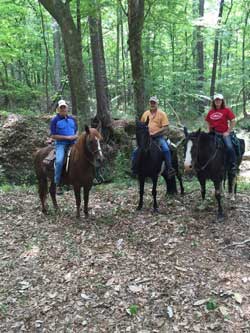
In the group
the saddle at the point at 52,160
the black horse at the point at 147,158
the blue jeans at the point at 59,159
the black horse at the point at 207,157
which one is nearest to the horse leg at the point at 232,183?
the black horse at the point at 207,157

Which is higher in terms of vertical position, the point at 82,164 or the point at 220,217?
the point at 82,164

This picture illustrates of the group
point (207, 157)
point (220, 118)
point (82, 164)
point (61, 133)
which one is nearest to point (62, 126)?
point (61, 133)

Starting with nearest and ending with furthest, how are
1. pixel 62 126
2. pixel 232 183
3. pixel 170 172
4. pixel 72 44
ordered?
1. pixel 62 126
2. pixel 170 172
3. pixel 232 183
4. pixel 72 44

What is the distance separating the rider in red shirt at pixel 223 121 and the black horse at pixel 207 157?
179 mm

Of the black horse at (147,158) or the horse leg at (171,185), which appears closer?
the black horse at (147,158)

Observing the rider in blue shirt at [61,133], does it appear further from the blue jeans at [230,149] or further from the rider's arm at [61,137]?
the blue jeans at [230,149]

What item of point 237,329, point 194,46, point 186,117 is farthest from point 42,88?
point 237,329

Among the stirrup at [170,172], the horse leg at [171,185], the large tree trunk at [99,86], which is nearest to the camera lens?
the stirrup at [170,172]

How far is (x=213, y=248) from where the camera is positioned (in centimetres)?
632

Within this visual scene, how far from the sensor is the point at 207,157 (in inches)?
309

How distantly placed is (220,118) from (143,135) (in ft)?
6.03

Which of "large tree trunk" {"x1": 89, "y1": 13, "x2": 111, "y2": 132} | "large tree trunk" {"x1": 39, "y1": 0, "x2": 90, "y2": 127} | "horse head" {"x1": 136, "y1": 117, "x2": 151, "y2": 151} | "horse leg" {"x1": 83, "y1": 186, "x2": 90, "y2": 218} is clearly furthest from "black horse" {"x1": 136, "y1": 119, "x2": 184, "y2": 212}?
"large tree trunk" {"x1": 89, "y1": 13, "x2": 111, "y2": 132}

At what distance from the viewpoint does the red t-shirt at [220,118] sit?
8281mm

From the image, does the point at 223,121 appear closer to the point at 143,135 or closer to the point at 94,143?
the point at 143,135
